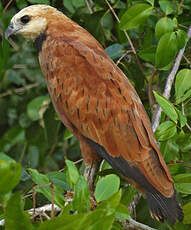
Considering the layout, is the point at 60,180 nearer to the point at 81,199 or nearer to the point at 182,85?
the point at 81,199

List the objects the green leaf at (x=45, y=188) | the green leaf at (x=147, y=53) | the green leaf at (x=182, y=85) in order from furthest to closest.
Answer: the green leaf at (x=147, y=53), the green leaf at (x=182, y=85), the green leaf at (x=45, y=188)

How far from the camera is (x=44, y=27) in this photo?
2.89 metres

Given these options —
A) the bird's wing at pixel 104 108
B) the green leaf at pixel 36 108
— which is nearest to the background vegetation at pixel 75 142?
the green leaf at pixel 36 108

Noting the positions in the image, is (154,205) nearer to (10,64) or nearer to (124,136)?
(124,136)

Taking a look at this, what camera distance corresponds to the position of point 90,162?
263cm

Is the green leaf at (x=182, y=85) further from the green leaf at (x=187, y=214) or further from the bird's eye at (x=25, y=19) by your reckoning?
the bird's eye at (x=25, y=19)

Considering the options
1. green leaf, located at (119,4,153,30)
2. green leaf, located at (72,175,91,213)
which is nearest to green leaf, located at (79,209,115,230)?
green leaf, located at (72,175,91,213)

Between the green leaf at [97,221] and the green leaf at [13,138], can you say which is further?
the green leaf at [13,138]

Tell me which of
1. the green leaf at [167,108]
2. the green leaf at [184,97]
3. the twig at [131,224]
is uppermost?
the green leaf at [167,108]

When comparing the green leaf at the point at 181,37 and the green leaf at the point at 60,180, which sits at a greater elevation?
the green leaf at the point at 181,37

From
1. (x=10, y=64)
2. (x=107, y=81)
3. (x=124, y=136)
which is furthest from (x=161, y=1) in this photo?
(x=10, y=64)

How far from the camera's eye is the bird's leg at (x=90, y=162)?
102 inches

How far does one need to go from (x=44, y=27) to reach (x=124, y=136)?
933 mm

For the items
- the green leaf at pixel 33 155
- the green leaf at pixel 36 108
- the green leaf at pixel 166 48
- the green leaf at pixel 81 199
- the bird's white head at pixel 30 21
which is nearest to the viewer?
the green leaf at pixel 81 199
